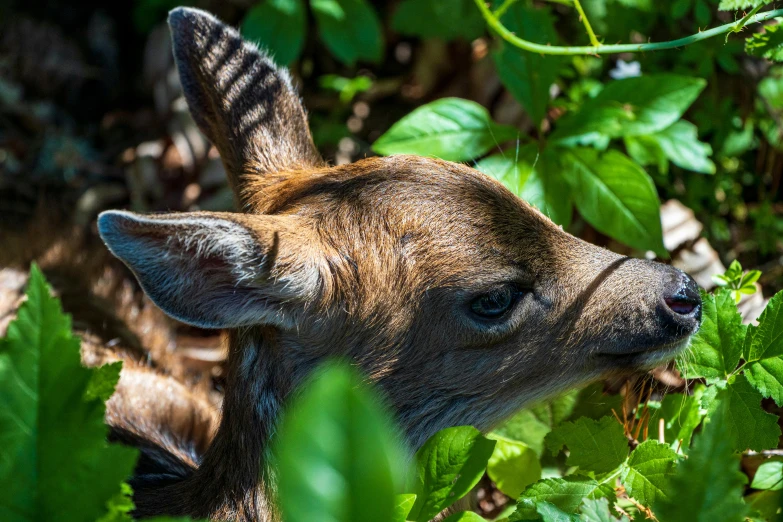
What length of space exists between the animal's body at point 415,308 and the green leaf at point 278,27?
177 cm

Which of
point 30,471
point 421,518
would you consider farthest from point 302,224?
point 30,471

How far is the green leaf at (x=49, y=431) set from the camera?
1.71 meters

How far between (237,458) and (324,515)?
70.1 inches

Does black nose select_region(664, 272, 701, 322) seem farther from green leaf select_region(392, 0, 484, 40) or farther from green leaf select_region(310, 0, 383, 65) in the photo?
green leaf select_region(310, 0, 383, 65)

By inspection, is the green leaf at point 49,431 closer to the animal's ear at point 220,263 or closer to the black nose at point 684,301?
the animal's ear at point 220,263

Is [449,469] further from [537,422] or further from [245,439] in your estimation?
[537,422]

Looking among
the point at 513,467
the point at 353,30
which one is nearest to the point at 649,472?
the point at 513,467

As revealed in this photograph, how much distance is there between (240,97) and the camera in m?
3.62

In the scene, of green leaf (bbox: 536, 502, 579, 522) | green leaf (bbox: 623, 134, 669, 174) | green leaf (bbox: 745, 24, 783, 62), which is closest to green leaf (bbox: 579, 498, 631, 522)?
green leaf (bbox: 536, 502, 579, 522)

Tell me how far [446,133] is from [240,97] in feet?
3.04

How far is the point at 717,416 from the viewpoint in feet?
5.28

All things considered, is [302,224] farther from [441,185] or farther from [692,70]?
[692,70]

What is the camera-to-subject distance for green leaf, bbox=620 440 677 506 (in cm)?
260

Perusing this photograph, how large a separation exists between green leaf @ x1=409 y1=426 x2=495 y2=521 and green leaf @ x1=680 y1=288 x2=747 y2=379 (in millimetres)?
→ 813
